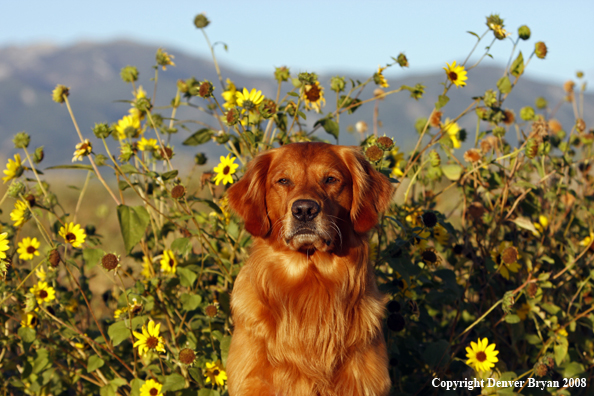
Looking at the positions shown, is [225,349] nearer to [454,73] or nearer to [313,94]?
[313,94]

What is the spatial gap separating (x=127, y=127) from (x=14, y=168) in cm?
72

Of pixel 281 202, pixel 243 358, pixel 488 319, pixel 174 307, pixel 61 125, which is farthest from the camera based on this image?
pixel 61 125

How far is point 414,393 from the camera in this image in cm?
283

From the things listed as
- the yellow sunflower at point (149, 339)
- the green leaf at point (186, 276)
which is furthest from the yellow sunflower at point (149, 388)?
the green leaf at point (186, 276)

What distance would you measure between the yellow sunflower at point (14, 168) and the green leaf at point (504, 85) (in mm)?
2973

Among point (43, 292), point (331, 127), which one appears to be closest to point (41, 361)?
point (43, 292)

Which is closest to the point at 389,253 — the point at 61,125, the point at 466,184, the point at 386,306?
the point at 386,306

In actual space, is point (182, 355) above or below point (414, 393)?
above

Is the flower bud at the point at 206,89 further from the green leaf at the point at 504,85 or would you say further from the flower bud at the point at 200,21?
the green leaf at the point at 504,85

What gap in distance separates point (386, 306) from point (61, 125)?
191396 millimetres

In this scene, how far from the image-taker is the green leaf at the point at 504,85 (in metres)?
3.09

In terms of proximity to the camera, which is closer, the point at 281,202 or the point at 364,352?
the point at 364,352

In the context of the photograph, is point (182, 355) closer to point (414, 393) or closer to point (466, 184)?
point (414, 393)

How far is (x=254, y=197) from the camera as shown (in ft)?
8.71
